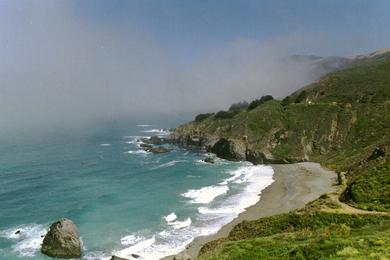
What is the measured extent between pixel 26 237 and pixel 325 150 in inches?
3243

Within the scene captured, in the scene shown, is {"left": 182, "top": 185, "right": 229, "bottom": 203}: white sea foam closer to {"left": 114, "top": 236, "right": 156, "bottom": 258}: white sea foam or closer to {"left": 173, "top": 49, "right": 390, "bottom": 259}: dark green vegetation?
{"left": 114, "top": 236, "right": 156, "bottom": 258}: white sea foam

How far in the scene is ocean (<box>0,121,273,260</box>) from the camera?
52.3 metres

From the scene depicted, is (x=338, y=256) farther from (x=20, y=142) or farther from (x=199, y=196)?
(x=20, y=142)

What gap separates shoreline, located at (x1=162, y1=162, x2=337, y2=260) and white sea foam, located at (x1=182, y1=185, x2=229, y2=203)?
8018 millimetres

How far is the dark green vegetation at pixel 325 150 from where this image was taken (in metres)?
25.0

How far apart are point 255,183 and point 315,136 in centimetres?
3950

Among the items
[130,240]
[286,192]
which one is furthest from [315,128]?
[130,240]

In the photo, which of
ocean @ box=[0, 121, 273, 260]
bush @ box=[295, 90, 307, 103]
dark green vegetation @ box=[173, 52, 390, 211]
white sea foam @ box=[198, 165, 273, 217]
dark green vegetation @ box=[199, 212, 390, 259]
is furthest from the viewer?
bush @ box=[295, 90, 307, 103]

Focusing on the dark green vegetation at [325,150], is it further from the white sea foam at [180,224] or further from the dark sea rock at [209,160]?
the white sea foam at [180,224]

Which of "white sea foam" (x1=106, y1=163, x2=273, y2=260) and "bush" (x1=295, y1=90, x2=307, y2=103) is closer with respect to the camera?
"white sea foam" (x1=106, y1=163, x2=273, y2=260)

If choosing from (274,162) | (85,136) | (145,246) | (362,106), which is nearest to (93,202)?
(145,246)

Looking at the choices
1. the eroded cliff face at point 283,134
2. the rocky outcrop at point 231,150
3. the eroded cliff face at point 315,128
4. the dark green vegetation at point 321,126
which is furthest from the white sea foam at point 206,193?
the rocky outcrop at point 231,150

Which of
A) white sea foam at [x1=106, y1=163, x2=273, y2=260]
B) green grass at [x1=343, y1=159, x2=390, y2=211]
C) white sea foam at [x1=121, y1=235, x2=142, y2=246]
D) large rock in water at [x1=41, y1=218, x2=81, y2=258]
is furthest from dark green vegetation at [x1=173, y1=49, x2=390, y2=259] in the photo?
large rock in water at [x1=41, y1=218, x2=81, y2=258]

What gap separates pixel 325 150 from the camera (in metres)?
110
